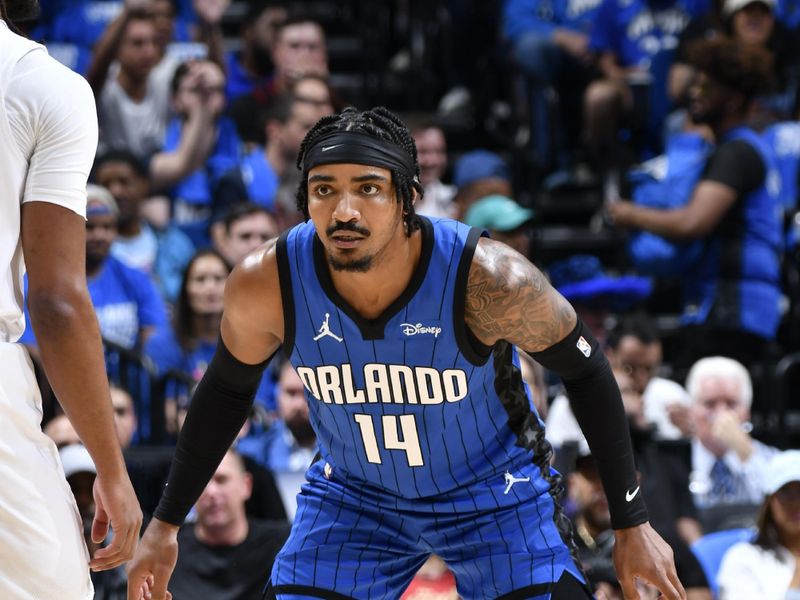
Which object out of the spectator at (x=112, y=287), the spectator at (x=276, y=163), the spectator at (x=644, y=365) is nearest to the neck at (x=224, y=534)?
the spectator at (x=112, y=287)

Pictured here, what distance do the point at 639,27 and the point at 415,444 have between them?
628cm

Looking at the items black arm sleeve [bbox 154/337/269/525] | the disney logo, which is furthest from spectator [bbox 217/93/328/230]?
the disney logo

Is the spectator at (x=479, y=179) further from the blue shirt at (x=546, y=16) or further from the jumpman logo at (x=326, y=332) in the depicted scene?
the jumpman logo at (x=326, y=332)

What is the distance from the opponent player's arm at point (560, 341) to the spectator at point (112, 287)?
3858 millimetres

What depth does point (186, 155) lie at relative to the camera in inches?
328

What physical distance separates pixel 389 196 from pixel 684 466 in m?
3.64

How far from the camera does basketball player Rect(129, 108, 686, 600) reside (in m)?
3.66

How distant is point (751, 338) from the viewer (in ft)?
24.1

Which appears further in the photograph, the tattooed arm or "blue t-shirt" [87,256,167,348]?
"blue t-shirt" [87,256,167,348]

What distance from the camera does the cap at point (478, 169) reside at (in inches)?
342

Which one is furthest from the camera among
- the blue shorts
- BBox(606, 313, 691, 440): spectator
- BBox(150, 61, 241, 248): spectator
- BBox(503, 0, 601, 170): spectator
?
BBox(503, 0, 601, 170): spectator

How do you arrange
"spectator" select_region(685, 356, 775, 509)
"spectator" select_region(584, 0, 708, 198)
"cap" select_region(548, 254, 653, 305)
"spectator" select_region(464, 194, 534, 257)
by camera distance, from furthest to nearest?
"spectator" select_region(584, 0, 708, 198), "cap" select_region(548, 254, 653, 305), "spectator" select_region(464, 194, 534, 257), "spectator" select_region(685, 356, 775, 509)

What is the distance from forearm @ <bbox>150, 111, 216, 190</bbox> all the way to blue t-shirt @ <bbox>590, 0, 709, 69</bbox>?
2.69m

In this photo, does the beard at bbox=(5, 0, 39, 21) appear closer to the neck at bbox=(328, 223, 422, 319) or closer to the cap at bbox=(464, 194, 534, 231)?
the neck at bbox=(328, 223, 422, 319)
